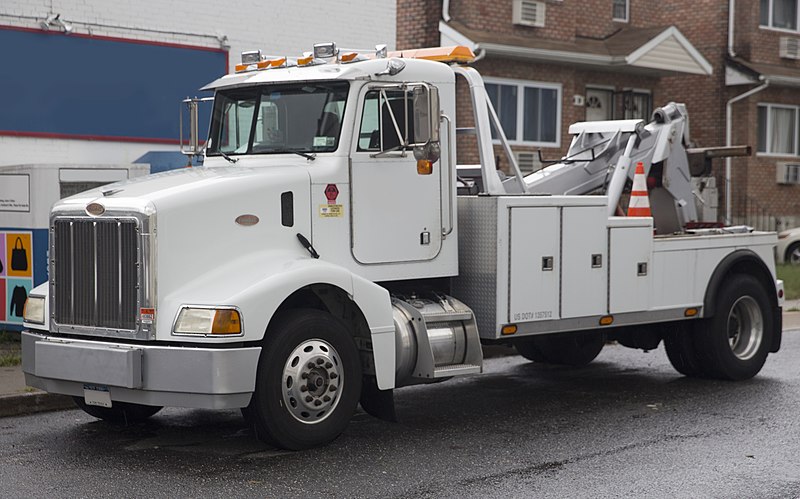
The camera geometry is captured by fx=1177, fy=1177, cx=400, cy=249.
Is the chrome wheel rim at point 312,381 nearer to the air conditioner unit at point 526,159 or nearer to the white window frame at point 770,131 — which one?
the air conditioner unit at point 526,159

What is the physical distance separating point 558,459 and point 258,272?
7.79 ft

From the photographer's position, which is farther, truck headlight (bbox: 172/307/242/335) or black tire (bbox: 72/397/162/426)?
black tire (bbox: 72/397/162/426)

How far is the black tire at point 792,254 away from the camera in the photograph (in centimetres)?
2544

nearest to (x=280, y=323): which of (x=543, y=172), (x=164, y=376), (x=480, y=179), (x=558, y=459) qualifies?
(x=164, y=376)

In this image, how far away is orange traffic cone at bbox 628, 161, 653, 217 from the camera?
1052 cm

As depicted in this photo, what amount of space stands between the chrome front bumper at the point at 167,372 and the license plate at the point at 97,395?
0.13 ft

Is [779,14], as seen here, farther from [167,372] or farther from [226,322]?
[167,372]

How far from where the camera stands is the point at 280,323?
7.82 m

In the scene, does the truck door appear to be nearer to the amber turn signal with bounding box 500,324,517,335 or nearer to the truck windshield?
the truck windshield

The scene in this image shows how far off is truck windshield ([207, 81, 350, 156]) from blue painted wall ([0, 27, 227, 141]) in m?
6.57

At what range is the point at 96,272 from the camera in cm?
793

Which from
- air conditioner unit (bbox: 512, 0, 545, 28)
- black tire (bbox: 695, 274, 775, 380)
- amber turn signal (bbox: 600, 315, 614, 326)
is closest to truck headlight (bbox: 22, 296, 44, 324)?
amber turn signal (bbox: 600, 315, 614, 326)

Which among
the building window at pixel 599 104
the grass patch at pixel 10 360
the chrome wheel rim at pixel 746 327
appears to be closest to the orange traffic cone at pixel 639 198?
the chrome wheel rim at pixel 746 327

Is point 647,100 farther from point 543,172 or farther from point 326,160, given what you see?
point 326,160
